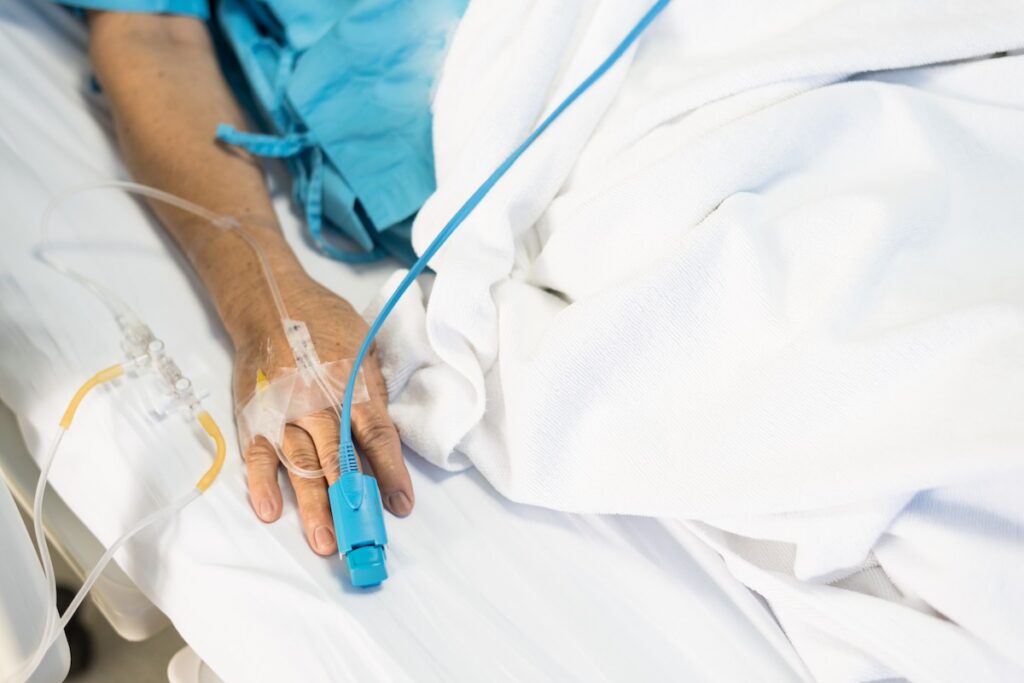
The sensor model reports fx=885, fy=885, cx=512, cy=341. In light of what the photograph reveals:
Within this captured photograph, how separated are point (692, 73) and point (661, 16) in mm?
70

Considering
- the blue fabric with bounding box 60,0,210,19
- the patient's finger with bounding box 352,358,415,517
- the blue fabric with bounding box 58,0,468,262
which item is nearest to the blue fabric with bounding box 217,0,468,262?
the blue fabric with bounding box 58,0,468,262

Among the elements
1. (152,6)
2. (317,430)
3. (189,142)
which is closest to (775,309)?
(317,430)

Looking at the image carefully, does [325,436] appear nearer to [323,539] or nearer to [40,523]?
[323,539]

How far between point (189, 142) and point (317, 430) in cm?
39

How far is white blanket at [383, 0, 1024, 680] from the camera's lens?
1.82ft

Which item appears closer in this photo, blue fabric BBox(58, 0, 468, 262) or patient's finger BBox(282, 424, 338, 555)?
patient's finger BBox(282, 424, 338, 555)

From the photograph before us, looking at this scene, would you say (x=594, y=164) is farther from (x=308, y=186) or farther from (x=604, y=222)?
(x=308, y=186)

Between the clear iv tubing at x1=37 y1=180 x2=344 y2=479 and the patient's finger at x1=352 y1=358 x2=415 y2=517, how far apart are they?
2cm

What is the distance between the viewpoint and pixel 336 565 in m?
0.61

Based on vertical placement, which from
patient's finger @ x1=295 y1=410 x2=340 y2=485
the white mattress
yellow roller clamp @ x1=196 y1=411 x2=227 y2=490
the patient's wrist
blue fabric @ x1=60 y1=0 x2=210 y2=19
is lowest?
the white mattress

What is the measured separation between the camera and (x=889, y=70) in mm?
713

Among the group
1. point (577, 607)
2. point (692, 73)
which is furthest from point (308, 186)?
point (577, 607)

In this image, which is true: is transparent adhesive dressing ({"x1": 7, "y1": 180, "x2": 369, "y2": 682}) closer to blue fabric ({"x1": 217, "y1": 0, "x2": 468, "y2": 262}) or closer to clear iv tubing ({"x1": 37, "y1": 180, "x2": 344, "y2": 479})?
clear iv tubing ({"x1": 37, "y1": 180, "x2": 344, "y2": 479})

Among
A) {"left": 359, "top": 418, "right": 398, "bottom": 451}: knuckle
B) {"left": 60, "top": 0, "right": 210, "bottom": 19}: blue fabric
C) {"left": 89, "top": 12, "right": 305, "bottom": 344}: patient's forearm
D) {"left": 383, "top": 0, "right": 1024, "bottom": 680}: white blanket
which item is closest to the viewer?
{"left": 383, "top": 0, "right": 1024, "bottom": 680}: white blanket
